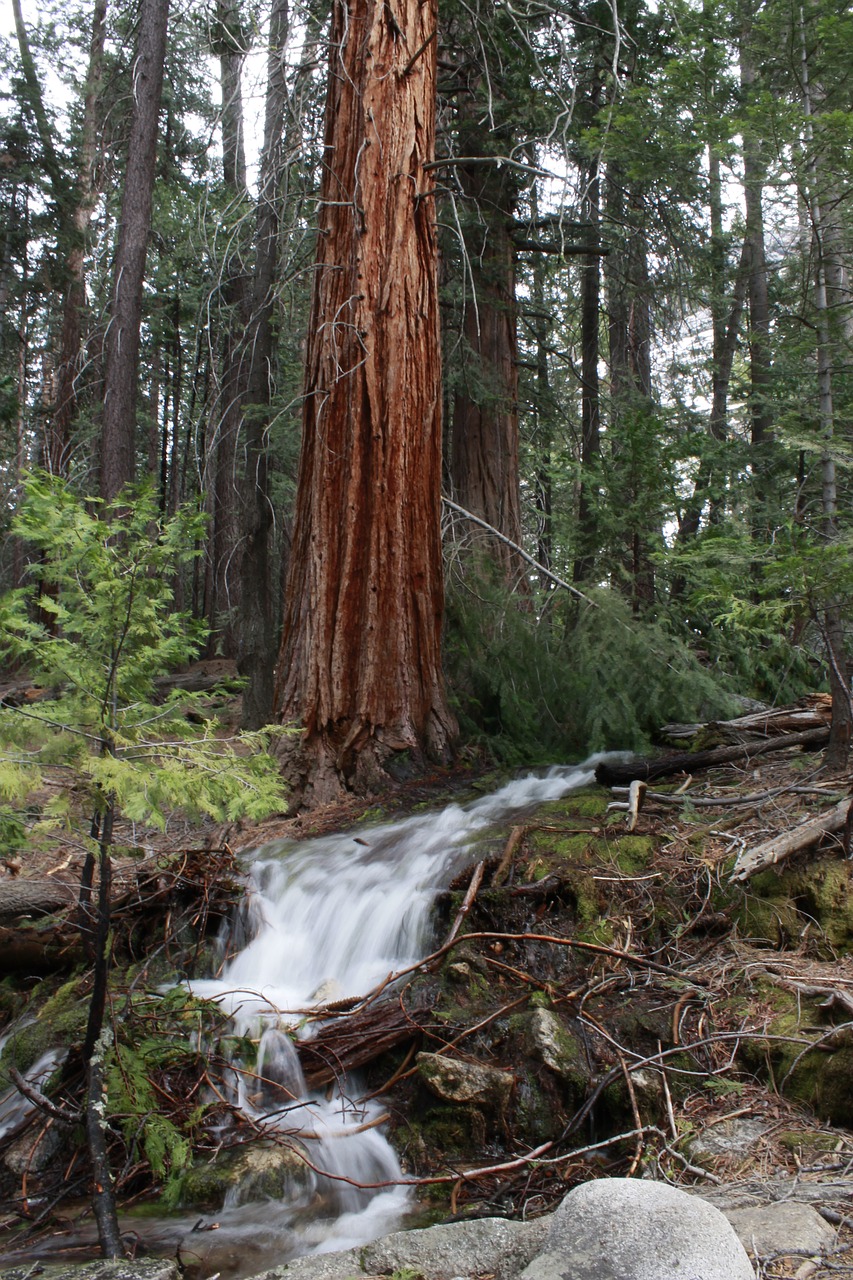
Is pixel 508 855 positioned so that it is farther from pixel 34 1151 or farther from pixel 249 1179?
pixel 34 1151

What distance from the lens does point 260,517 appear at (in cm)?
988

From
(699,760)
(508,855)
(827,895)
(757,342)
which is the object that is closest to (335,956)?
(508,855)

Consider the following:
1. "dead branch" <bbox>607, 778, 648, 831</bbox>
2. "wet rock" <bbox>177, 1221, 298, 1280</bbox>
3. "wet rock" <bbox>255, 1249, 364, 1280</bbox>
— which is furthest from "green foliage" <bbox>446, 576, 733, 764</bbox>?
"wet rock" <bbox>255, 1249, 364, 1280</bbox>

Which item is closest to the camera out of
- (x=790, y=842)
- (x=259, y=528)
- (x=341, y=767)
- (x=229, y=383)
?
(x=790, y=842)

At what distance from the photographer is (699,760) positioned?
5816 millimetres

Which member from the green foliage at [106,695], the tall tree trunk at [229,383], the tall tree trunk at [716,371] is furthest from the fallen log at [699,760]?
the tall tree trunk at [229,383]

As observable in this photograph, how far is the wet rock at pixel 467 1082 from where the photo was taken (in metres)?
3.37

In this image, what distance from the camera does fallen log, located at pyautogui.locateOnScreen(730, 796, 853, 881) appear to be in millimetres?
3947

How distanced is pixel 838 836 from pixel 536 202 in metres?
8.17

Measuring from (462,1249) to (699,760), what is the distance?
3915 millimetres

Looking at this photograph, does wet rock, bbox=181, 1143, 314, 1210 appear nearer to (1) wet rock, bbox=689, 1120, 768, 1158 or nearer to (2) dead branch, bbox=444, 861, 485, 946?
(2) dead branch, bbox=444, 861, 485, 946

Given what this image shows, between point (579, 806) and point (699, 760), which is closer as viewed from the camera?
point (579, 806)

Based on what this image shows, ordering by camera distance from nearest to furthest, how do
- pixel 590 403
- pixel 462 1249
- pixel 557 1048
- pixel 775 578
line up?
pixel 462 1249 → pixel 557 1048 → pixel 775 578 → pixel 590 403

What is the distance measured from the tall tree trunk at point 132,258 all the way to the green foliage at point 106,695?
7.62 m
